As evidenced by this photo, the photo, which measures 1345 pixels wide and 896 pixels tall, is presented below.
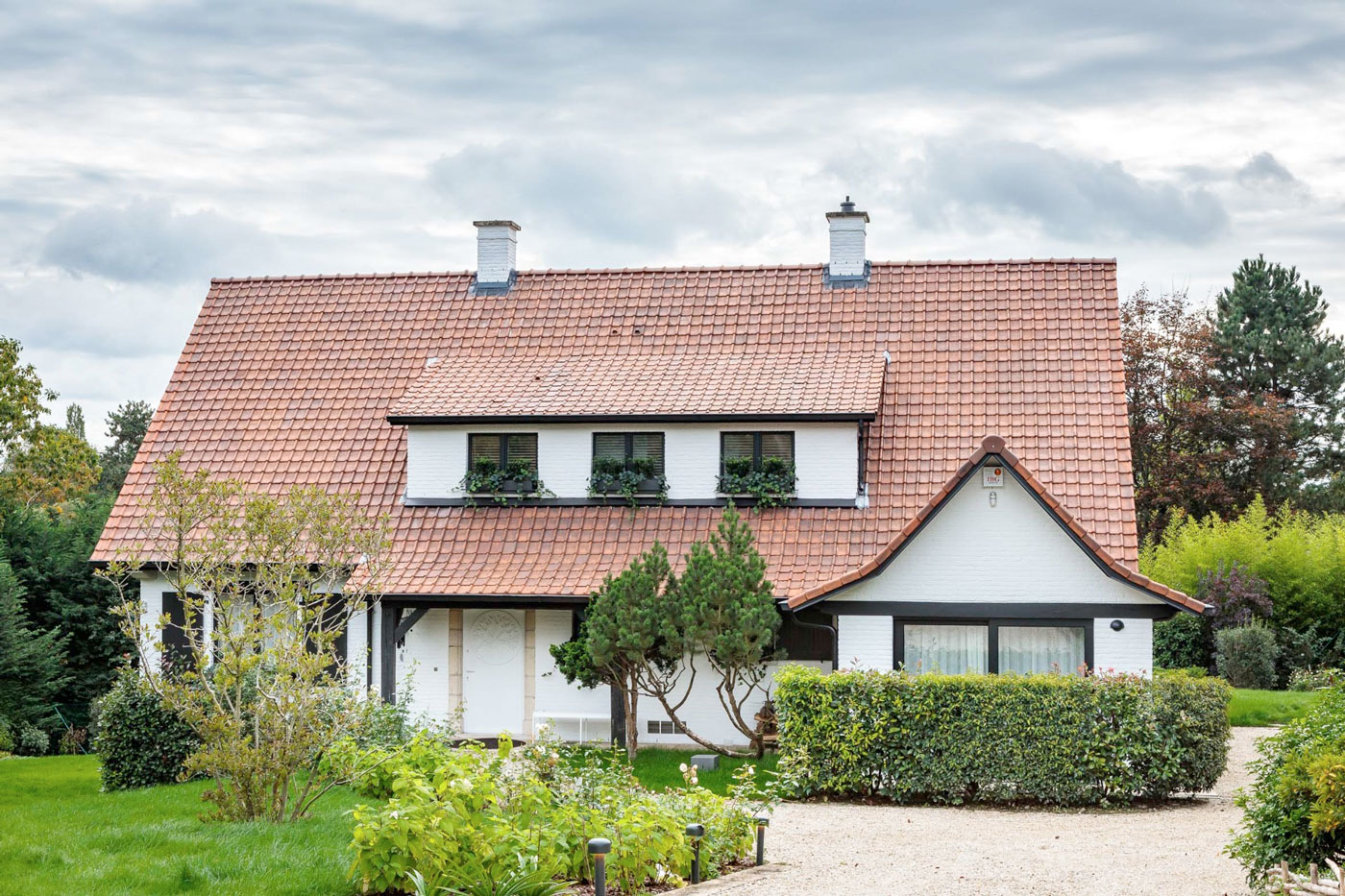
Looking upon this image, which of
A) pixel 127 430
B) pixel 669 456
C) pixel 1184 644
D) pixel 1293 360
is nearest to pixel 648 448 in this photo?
pixel 669 456

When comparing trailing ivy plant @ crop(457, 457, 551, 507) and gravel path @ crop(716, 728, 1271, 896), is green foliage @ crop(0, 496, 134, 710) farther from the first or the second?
gravel path @ crop(716, 728, 1271, 896)

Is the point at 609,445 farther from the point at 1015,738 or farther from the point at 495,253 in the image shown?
the point at 1015,738

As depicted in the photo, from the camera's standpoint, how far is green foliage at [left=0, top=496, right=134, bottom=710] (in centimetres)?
2786

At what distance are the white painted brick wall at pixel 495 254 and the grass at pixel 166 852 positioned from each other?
1362cm

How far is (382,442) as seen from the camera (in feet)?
80.2

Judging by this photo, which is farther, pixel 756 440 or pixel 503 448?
pixel 503 448

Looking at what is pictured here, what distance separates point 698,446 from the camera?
22.6 m

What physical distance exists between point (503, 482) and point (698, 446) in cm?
313

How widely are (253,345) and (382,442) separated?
3.90 meters

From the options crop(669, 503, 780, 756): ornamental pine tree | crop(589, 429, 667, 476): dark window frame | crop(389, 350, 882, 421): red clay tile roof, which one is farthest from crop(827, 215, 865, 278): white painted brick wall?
crop(669, 503, 780, 756): ornamental pine tree

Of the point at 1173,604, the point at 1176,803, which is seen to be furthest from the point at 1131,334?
the point at 1176,803

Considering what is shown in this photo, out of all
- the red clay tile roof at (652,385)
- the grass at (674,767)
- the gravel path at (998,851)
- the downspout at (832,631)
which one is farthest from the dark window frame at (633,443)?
the gravel path at (998,851)

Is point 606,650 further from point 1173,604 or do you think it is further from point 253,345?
point 253,345

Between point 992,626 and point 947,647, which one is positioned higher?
point 992,626
